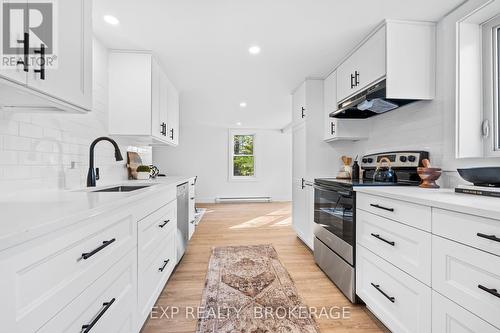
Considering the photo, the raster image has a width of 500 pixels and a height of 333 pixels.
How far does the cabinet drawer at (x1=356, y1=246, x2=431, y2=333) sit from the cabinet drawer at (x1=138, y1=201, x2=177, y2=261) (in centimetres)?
152

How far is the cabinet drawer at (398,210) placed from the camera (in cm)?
119

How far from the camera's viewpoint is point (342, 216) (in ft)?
6.39

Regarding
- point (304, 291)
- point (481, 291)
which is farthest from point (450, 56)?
point (304, 291)

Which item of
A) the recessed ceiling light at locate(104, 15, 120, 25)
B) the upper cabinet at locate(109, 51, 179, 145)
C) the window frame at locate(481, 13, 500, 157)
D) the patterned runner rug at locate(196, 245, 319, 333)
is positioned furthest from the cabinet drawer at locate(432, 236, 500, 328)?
the recessed ceiling light at locate(104, 15, 120, 25)

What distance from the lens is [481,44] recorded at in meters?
1.67

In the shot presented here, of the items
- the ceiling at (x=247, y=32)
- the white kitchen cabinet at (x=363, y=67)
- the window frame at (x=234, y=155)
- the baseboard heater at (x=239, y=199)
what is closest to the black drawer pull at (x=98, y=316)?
the ceiling at (x=247, y=32)

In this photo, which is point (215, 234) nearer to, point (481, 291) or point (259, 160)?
point (481, 291)

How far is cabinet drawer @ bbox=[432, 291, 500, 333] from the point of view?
0.92 metres

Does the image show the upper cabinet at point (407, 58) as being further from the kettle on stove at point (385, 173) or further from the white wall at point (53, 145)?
the white wall at point (53, 145)

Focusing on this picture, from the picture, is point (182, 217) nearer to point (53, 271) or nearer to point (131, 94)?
point (131, 94)

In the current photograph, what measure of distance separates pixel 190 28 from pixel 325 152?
6.89 ft
